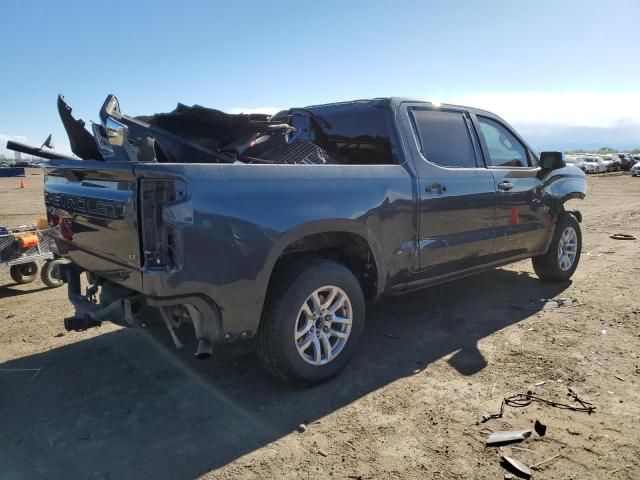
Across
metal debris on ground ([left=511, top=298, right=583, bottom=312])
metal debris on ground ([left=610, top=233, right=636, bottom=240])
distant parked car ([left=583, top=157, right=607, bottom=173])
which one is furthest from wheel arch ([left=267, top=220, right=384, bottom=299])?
distant parked car ([left=583, top=157, right=607, bottom=173])

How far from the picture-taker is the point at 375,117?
13.9 feet

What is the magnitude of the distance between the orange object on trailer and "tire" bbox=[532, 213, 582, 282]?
5.91m

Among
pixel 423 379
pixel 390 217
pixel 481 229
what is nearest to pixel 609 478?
pixel 423 379

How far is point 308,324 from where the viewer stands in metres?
3.32

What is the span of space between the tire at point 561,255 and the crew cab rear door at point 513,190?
0.27 metres

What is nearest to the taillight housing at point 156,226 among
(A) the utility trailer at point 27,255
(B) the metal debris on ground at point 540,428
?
(B) the metal debris on ground at point 540,428

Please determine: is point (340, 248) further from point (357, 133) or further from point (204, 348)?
point (204, 348)

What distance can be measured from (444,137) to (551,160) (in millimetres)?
1652

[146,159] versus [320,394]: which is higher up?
[146,159]

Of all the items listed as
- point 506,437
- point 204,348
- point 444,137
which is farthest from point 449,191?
point 204,348

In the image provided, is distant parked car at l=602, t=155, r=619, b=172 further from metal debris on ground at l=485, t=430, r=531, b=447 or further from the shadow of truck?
metal debris on ground at l=485, t=430, r=531, b=447

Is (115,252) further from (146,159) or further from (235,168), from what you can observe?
(235,168)

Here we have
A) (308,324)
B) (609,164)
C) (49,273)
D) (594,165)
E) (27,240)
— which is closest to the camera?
(308,324)

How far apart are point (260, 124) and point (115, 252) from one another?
4.93ft
